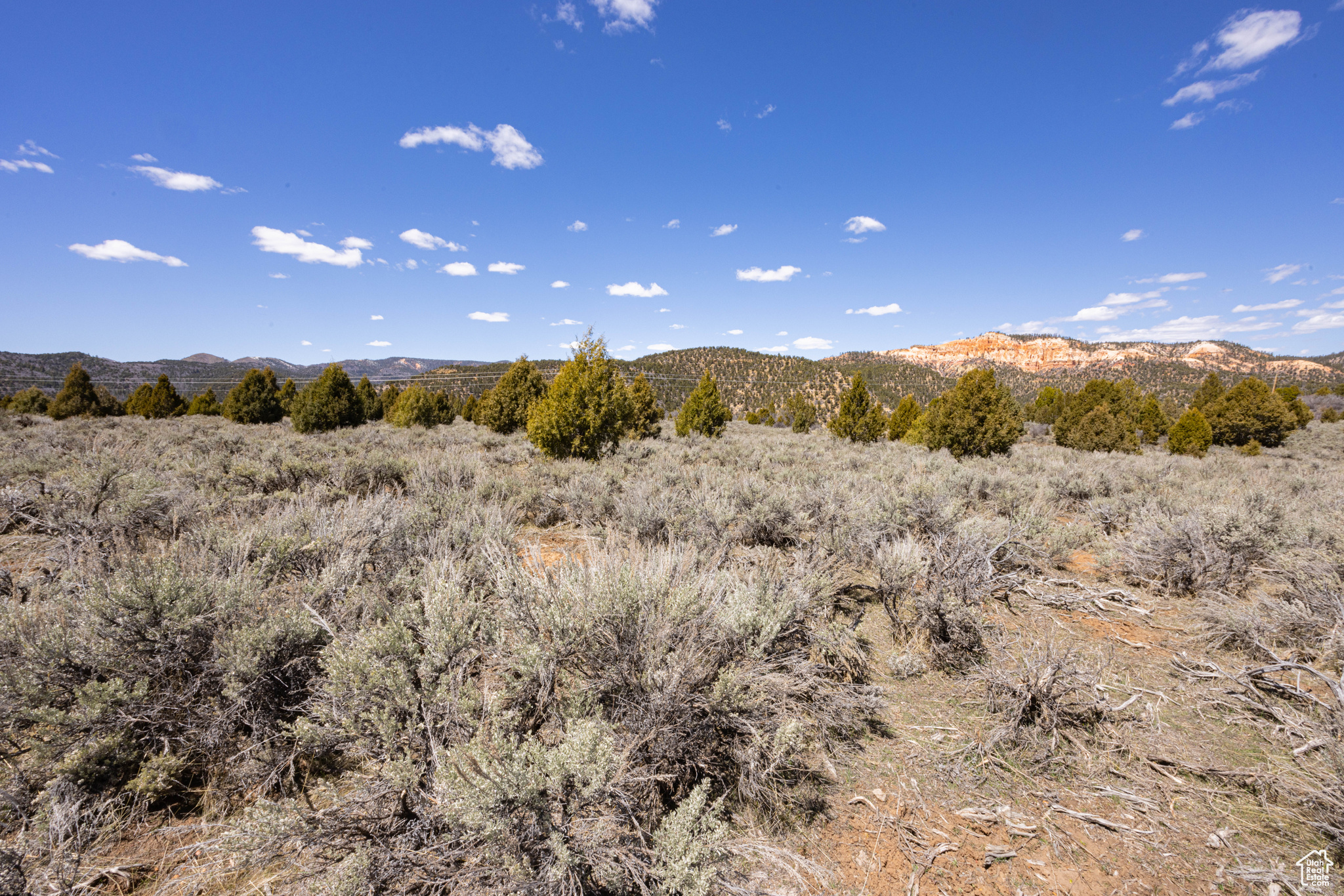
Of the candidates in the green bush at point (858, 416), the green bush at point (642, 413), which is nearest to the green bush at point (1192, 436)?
the green bush at point (858, 416)

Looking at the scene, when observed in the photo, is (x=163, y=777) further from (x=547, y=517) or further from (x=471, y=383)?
(x=471, y=383)

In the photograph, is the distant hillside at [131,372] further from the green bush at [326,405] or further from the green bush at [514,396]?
the green bush at [514,396]

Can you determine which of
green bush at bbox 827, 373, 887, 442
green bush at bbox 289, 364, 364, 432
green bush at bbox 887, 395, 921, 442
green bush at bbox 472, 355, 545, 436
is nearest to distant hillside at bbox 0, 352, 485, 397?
green bush at bbox 289, 364, 364, 432

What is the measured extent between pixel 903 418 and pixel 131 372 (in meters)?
65.3

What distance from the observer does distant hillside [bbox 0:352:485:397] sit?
3606 cm

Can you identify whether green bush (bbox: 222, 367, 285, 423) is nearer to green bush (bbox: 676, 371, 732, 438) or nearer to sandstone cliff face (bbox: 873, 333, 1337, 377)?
green bush (bbox: 676, 371, 732, 438)

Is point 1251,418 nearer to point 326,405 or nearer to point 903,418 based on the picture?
point 903,418

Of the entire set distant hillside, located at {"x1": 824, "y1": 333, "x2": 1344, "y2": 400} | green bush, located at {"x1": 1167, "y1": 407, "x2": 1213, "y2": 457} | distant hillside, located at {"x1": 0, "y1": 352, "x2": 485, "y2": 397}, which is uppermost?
distant hillside, located at {"x1": 824, "y1": 333, "x2": 1344, "y2": 400}

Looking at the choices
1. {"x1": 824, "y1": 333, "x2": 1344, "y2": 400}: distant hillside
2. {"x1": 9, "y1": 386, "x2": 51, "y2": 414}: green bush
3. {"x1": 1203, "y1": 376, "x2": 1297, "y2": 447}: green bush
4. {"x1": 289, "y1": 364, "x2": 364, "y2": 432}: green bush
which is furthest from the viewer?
{"x1": 824, "y1": 333, "x2": 1344, "y2": 400}: distant hillside

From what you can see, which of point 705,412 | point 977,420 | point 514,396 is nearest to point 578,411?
point 514,396

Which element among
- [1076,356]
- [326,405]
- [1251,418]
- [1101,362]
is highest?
[1076,356]

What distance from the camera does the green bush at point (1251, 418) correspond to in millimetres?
20203

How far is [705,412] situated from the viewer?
21.1 metres

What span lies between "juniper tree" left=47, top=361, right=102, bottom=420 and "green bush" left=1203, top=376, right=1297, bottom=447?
2000 inches
